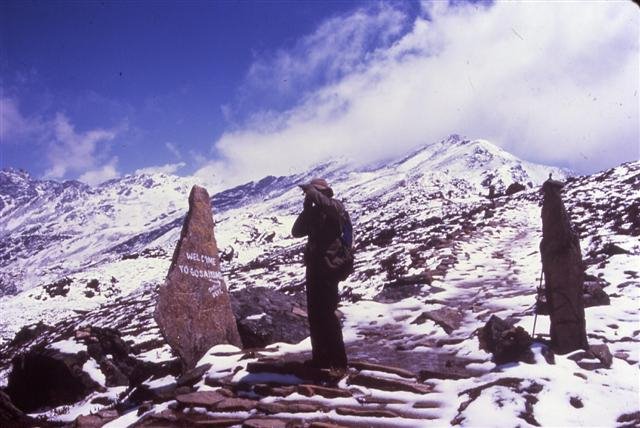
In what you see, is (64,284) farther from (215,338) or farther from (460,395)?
(460,395)

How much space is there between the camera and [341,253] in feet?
21.5

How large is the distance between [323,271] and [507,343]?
261 centimetres

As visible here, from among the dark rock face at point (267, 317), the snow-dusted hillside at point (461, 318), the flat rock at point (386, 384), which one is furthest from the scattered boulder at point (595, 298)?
the dark rock face at point (267, 317)

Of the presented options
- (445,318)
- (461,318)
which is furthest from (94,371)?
(461,318)

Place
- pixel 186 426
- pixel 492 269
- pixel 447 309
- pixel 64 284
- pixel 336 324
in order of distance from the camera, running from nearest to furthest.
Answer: pixel 186 426
pixel 336 324
pixel 447 309
pixel 492 269
pixel 64 284

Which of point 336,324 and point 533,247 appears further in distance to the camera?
point 533,247

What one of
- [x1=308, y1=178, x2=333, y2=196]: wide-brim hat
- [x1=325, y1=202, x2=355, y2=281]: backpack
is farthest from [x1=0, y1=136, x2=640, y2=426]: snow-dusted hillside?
[x1=308, y1=178, x2=333, y2=196]: wide-brim hat

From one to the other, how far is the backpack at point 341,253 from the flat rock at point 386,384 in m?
1.33

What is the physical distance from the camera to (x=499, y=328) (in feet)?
22.8

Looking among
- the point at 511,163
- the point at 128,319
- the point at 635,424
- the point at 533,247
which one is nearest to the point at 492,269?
the point at 533,247

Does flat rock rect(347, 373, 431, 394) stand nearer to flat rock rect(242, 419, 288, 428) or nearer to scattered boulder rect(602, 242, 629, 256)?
flat rock rect(242, 419, 288, 428)

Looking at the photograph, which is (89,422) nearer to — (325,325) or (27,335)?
(325,325)

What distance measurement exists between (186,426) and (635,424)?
4.47m

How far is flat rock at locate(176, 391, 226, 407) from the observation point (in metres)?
5.78
